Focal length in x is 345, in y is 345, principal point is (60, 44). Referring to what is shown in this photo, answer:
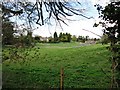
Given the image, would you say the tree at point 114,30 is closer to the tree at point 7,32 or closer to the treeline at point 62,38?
the treeline at point 62,38

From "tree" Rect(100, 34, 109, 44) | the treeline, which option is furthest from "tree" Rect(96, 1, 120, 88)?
the treeline

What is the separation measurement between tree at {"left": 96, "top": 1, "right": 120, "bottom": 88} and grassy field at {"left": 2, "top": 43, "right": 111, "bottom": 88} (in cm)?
91

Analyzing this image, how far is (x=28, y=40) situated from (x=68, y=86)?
3.23 m

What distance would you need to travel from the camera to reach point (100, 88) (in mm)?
12711

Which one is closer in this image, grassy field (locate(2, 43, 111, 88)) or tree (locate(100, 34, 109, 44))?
tree (locate(100, 34, 109, 44))

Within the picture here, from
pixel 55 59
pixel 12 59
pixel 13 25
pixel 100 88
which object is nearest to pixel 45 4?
pixel 13 25

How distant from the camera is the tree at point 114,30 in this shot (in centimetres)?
913

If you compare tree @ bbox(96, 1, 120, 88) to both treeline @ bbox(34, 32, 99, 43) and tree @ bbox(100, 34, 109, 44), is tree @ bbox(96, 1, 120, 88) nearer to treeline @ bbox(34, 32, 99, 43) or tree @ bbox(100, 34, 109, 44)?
tree @ bbox(100, 34, 109, 44)

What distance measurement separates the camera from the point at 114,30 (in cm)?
923

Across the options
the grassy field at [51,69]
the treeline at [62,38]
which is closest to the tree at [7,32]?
the grassy field at [51,69]

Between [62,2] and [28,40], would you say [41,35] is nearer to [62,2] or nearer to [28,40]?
[28,40]

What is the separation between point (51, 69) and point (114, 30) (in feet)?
27.7

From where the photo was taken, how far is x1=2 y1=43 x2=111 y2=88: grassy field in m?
11.5

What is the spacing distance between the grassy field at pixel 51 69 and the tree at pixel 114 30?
2.98 ft
